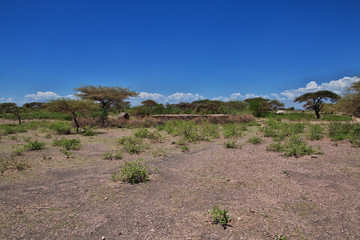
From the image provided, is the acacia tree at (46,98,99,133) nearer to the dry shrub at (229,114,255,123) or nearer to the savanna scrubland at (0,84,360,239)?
the savanna scrubland at (0,84,360,239)

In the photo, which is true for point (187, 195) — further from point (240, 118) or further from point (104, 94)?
point (104, 94)

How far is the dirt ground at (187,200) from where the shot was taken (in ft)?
8.66

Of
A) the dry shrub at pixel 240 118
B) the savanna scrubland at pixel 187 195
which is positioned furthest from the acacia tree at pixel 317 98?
the savanna scrubland at pixel 187 195

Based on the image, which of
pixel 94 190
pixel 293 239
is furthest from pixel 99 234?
pixel 293 239

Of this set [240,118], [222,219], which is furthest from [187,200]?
[240,118]

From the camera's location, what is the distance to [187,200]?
356cm

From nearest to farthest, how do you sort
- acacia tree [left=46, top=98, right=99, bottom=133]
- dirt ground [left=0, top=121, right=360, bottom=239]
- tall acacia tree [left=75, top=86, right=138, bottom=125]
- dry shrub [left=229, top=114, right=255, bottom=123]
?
1. dirt ground [left=0, top=121, right=360, bottom=239]
2. acacia tree [left=46, top=98, right=99, bottom=133]
3. dry shrub [left=229, top=114, right=255, bottom=123]
4. tall acacia tree [left=75, top=86, right=138, bottom=125]

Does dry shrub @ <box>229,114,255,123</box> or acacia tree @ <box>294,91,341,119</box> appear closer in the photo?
dry shrub @ <box>229,114,255,123</box>

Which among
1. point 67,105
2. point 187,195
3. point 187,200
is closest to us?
point 187,200

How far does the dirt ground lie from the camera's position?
264 cm

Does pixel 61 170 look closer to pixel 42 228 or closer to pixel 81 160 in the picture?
pixel 81 160

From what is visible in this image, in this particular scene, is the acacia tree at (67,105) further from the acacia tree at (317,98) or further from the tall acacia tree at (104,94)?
the acacia tree at (317,98)

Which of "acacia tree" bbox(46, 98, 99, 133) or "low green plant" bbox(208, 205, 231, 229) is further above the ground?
"acacia tree" bbox(46, 98, 99, 133)

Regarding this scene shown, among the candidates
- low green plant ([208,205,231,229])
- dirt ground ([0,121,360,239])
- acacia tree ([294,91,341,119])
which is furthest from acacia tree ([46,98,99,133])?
acacia tree ([294,91,341,119])
